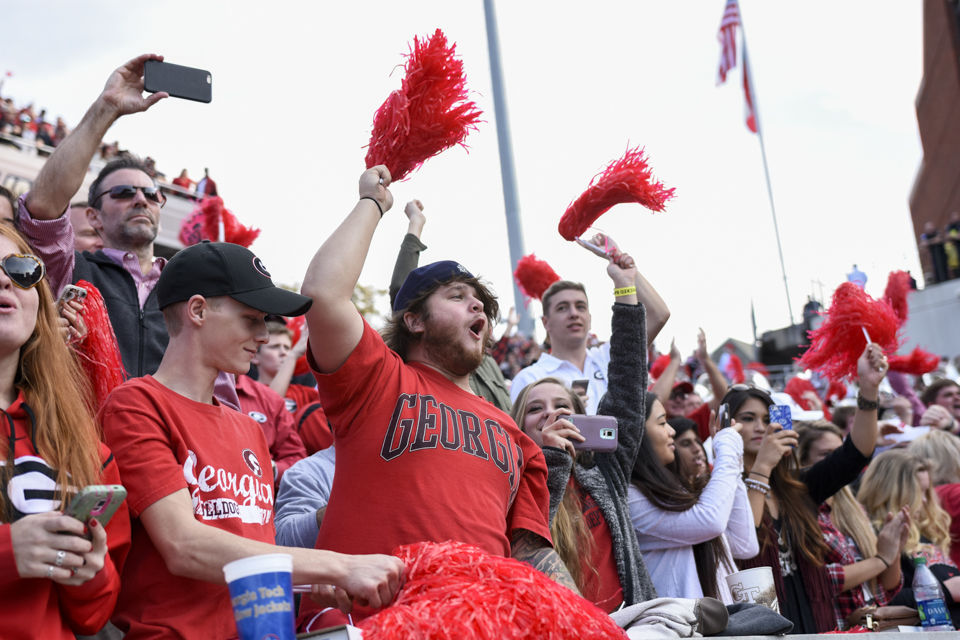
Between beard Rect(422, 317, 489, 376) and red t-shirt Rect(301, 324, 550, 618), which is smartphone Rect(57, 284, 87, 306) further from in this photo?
beard Rect(422, 317, 489, 376)

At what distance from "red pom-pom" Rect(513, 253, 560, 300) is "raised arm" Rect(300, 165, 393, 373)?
449cm

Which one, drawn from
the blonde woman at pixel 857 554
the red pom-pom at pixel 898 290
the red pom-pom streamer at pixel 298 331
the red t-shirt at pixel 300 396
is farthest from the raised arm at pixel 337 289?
the red pom-pom at pixel 898 290

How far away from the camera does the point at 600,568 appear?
3.73 metres

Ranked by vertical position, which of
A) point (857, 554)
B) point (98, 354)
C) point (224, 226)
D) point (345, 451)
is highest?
point (224, 226)

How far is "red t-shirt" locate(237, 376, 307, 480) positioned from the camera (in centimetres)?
472

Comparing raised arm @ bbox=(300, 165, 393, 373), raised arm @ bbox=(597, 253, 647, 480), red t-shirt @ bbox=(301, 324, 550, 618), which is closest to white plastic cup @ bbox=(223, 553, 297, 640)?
red t-shirt @ bbox=(301, 324, 550, 618)

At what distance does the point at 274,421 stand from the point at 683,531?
82.1 inches

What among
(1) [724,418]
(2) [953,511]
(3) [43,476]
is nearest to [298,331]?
(1) [724,418]

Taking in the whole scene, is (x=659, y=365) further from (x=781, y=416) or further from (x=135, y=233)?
(x=135, y=233)

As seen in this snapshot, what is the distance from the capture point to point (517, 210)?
1185 centimetres

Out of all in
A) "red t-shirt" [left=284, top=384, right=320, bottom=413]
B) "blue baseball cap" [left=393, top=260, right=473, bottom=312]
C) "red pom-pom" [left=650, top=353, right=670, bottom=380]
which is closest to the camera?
"blue baseball cap" [left=393, top=260, right=473, bottom=312]

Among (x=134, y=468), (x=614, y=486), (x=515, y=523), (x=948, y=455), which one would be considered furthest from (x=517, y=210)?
(x=134, y=468)

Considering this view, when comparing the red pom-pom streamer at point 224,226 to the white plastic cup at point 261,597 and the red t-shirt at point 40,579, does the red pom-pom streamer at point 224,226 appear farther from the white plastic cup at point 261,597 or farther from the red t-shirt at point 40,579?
the white plastic cup at point 261,597

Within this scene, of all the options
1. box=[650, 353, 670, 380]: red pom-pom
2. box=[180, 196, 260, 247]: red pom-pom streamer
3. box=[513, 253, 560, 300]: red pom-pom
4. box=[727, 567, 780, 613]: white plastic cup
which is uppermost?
box=[180, 196, 260, 247]: red pom-pom streamer
